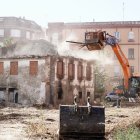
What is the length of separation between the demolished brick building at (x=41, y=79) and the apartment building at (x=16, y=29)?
103 ft

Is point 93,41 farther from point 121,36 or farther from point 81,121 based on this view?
point 121,36

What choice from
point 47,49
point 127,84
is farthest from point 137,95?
point 47,49

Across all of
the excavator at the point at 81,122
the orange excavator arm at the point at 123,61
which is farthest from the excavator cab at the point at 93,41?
the excavator at the point at 81,122

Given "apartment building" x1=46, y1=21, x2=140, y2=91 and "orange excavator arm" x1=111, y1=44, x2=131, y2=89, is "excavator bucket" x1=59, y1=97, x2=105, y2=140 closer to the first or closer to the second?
"orange excavator arm" x1=111, y1=44, x2=131, y2=89

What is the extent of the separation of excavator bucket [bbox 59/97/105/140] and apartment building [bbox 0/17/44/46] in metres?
59.1

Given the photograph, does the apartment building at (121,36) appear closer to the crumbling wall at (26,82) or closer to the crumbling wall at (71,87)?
the crumbling wall at (71,87)

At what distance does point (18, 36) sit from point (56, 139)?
6152 cm

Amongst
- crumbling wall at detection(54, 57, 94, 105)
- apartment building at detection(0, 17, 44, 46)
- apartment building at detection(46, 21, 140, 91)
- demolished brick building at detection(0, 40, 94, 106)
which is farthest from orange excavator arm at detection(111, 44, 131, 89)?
apartment building at detection(0, 17, 44, 46)

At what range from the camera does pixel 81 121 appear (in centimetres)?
1441

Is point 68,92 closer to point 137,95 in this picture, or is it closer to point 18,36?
point 137,95

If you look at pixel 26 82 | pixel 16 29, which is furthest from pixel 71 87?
pixel 16 29

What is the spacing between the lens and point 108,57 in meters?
58.1

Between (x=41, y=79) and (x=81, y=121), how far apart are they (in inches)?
985

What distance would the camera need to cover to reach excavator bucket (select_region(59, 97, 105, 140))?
14375mm
